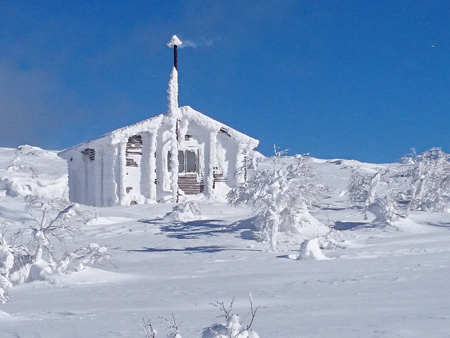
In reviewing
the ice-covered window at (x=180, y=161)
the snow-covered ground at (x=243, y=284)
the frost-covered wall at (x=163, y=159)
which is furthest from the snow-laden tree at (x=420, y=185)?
the ice-covered window at (x=180, y=161)

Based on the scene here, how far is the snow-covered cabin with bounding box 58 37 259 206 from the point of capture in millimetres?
24875

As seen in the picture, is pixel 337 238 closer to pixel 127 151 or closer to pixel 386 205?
pixel 386 205

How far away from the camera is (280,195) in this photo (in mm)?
15633

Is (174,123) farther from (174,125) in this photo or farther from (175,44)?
(175,44)

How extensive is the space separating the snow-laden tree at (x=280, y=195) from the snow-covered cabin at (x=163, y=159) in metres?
7.56

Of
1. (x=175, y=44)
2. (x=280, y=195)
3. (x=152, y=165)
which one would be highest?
(x=175, y=44)

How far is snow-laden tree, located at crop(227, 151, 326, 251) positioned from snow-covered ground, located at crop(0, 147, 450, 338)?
530mm

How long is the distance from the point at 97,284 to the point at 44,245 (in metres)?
2.03

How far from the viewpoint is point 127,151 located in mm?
25094

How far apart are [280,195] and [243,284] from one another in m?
5.81

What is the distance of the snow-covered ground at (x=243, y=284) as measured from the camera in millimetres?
6633

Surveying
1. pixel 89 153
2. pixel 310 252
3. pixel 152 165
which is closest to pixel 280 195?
pixel 310 252

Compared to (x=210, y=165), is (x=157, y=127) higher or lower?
higher

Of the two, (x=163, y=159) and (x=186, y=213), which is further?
(x=163, y=159)
